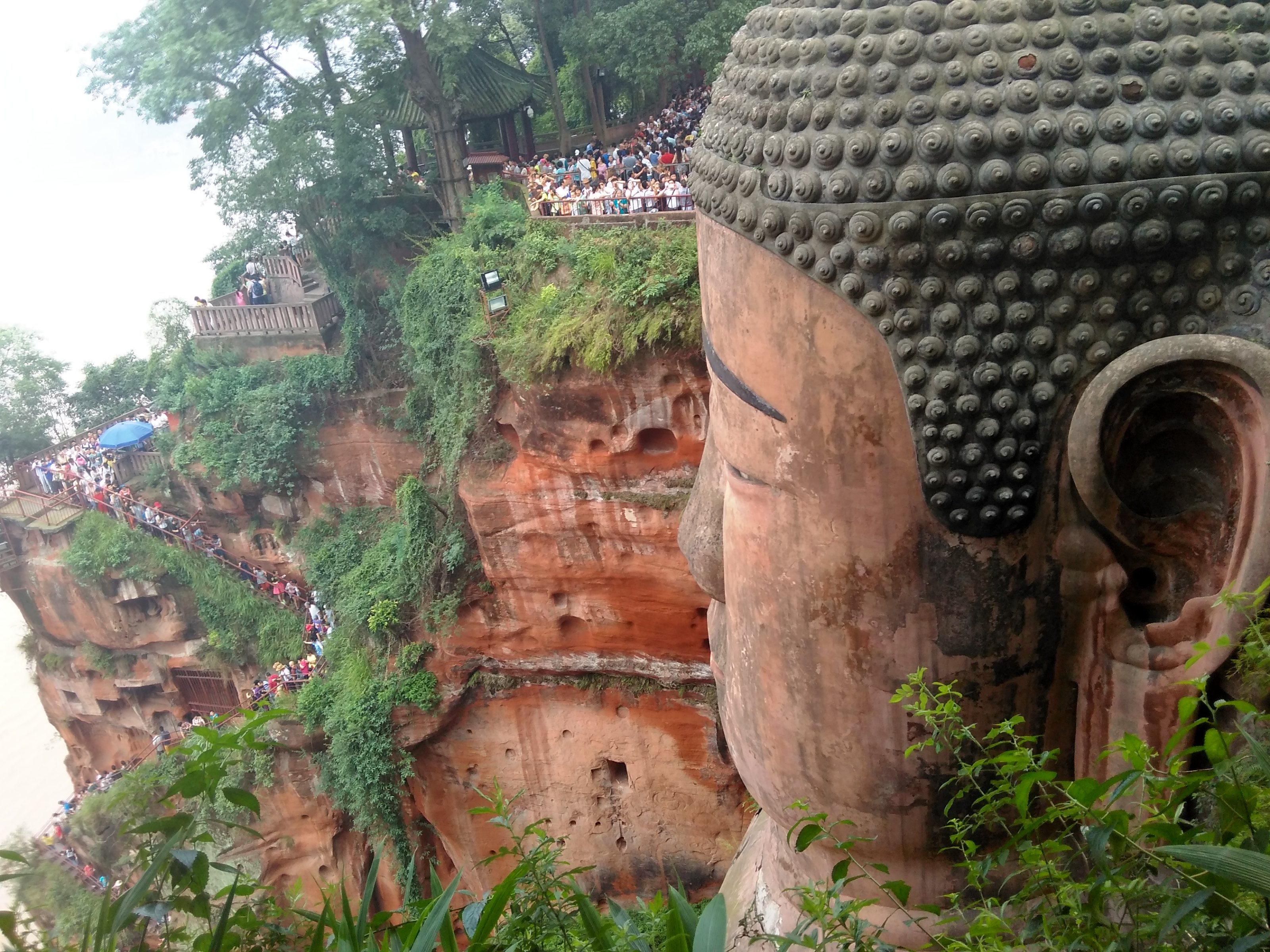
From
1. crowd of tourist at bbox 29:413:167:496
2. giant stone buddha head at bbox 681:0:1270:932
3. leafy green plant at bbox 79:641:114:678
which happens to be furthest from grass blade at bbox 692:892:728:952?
leafy green plant at bbox 79:641:114:678

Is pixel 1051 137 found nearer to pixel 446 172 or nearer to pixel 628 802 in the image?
pixel 628 802

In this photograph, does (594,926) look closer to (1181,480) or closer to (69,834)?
(1181,480)

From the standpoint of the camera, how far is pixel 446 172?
46.5ft

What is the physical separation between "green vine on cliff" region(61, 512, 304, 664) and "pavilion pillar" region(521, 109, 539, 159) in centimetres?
758

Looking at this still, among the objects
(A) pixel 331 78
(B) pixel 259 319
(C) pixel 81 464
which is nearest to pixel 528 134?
(A) pixel 331 78

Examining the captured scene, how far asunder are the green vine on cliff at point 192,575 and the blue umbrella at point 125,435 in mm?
1336

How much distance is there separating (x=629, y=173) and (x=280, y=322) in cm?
630

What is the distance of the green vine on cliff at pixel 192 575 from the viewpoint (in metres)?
15.7

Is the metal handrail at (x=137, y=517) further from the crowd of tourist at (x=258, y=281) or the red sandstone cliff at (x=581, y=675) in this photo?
the red sandstone cliff at (x=581, y=675)

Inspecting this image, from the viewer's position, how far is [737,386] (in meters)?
3.30

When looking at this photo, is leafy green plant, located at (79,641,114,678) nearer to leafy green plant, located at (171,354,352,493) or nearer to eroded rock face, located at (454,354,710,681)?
leafy green plant, located at (171,354,352,493)

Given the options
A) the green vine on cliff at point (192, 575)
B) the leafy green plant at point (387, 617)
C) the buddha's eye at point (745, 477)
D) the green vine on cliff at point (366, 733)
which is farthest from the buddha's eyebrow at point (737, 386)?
the green vine on cliff at point (192, 575)

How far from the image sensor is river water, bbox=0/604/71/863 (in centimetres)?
2678

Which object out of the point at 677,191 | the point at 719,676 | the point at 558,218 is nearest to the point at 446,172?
the point at 558,218
